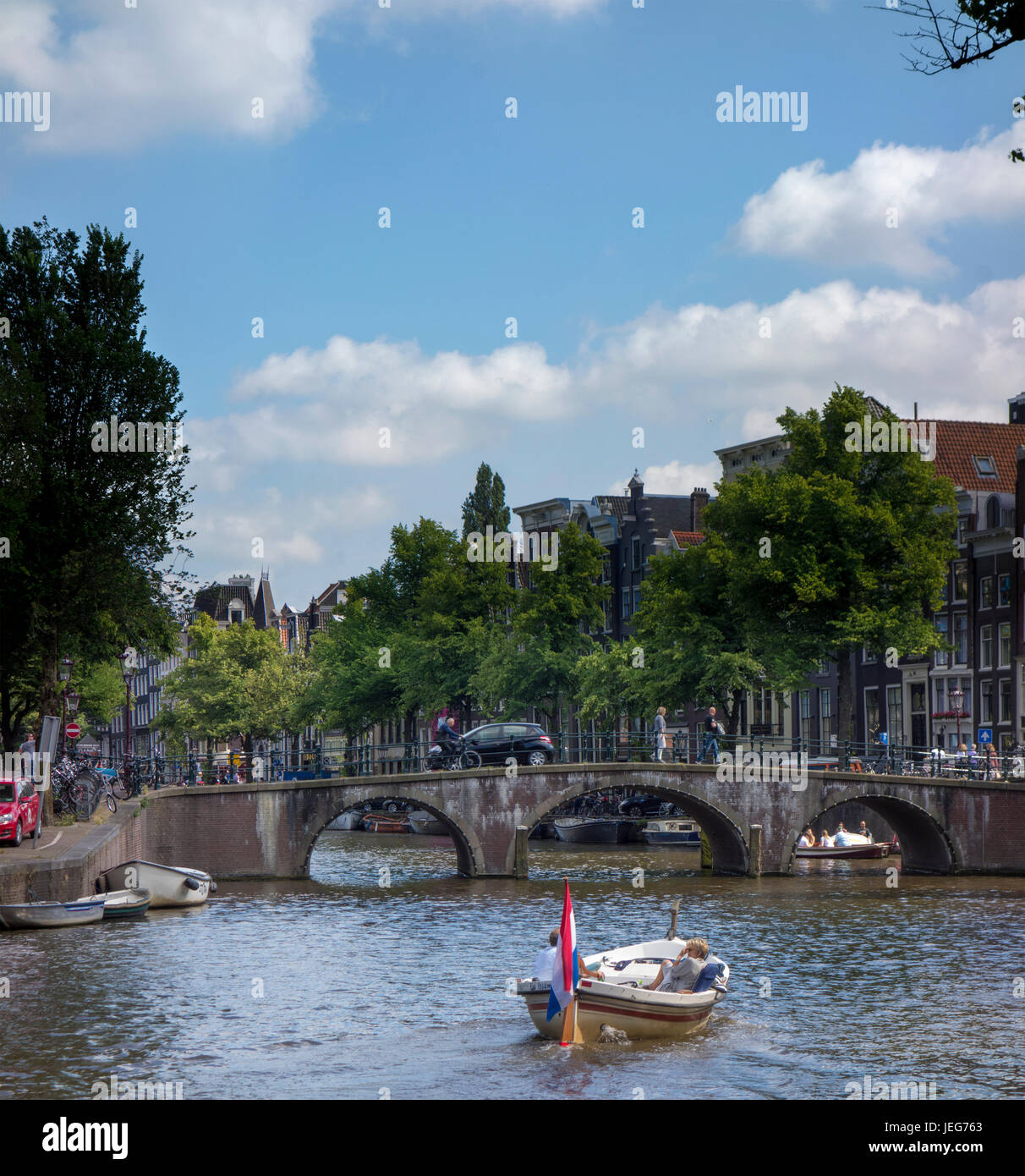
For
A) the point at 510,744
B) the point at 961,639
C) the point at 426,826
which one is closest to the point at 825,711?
the point at 961,639

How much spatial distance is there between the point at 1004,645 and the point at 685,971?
43.1 meters

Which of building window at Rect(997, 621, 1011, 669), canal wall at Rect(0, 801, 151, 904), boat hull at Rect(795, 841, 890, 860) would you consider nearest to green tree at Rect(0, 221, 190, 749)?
canal wall at Rect(0, 801, 151, 904)

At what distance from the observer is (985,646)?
64625mm

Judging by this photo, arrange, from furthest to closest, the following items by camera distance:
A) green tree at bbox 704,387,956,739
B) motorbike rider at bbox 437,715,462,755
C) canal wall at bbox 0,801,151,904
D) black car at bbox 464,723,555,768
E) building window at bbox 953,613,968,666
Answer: building window at bbox 953,613,968,666 < green tree at bbox 704,387,956,739 < black car at bbox 464,723,555,768 < motorbike rider at bbox 437,715,462,755 < canal wall at bbox 0,801,151,904

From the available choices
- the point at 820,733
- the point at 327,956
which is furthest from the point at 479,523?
the point at 327,956

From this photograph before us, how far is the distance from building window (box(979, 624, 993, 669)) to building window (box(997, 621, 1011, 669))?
73cm

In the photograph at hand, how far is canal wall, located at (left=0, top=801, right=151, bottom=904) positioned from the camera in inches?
1230

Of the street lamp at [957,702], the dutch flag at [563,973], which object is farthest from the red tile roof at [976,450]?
the dutch flag at [563,973]

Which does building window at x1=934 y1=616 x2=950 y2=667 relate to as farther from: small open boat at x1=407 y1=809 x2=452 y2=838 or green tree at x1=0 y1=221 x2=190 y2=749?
green tree at x1=0 y1=221 x2=190 y2=749

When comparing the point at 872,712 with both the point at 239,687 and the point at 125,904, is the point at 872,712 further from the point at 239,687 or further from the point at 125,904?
the point at 125,904

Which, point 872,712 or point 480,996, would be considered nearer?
point 480,996

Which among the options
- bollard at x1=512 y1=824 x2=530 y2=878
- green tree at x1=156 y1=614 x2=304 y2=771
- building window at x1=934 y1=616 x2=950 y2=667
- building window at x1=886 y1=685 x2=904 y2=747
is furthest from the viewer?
green tree at x1=156 y1=614 x2=304 y2=771

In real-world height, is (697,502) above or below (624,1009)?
above

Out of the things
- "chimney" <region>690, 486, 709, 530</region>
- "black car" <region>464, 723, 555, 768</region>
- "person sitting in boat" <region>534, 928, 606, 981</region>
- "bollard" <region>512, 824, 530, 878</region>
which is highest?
"chimney" <region>690, 486, 709, 530</region>
